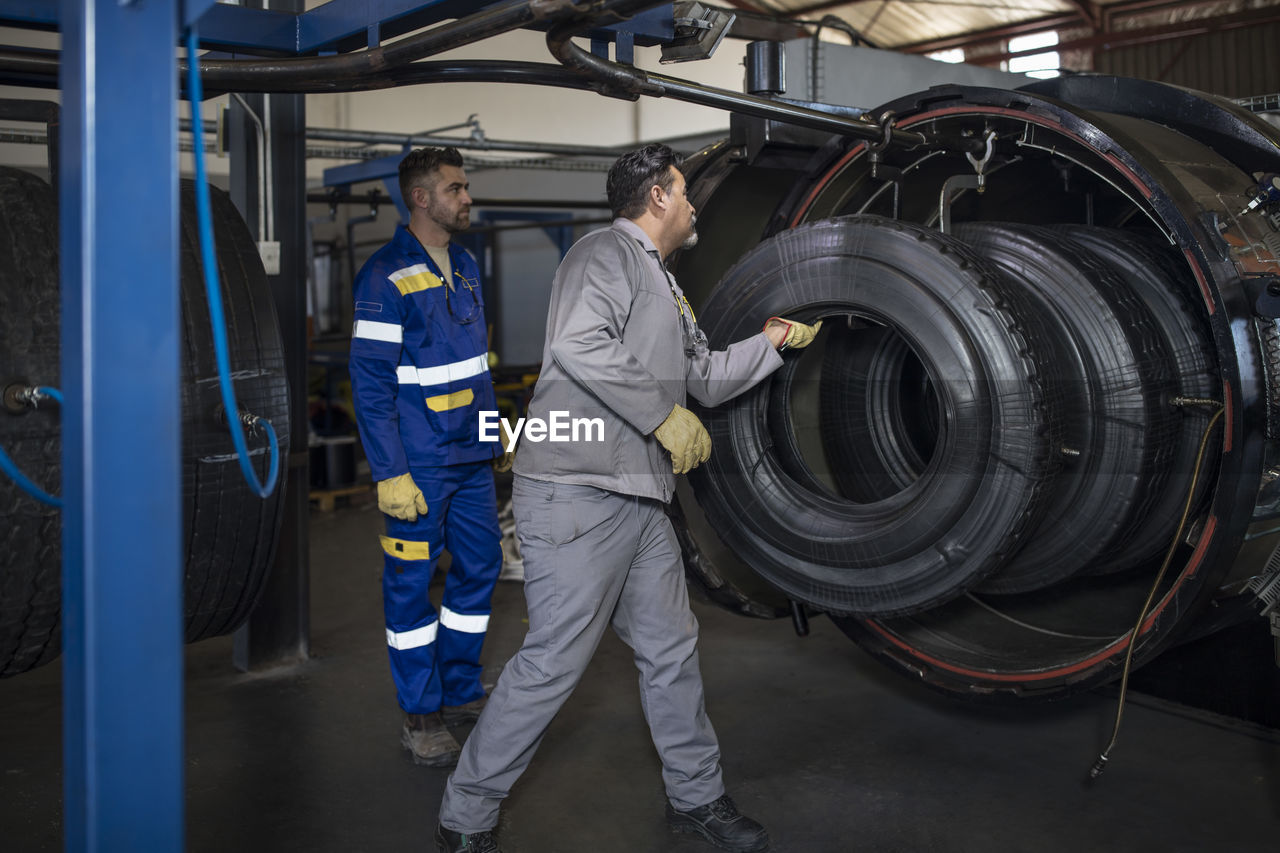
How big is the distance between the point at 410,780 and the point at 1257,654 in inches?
89.5

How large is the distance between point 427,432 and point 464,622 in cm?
59

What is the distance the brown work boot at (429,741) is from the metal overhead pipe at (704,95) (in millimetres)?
1727

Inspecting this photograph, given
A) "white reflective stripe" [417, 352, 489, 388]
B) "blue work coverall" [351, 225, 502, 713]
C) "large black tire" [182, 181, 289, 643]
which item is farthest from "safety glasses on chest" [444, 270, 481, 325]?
"large black tire" [182, 181, 289, 643]

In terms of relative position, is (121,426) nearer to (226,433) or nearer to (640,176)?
(226,433)

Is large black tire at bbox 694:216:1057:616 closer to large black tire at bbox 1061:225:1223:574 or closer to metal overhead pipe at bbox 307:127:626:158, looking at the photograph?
large black tire at bbox 1061:225:1223:574

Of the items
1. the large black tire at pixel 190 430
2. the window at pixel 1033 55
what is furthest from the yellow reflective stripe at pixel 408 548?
the window at pixel 1033 55

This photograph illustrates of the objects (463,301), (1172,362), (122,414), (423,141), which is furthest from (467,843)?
(423,141)

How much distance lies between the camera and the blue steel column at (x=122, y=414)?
1407 mm

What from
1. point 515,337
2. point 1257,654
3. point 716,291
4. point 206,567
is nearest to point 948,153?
point 716,291

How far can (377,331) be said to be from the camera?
3020 mm

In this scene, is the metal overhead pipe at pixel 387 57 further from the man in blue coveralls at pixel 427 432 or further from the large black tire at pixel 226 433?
the man in blue coveralls at pixel 427 432

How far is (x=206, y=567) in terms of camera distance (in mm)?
2467

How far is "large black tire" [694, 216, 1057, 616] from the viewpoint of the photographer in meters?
2.38

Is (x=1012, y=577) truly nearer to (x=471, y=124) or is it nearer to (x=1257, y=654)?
(x=1257, y=654)
